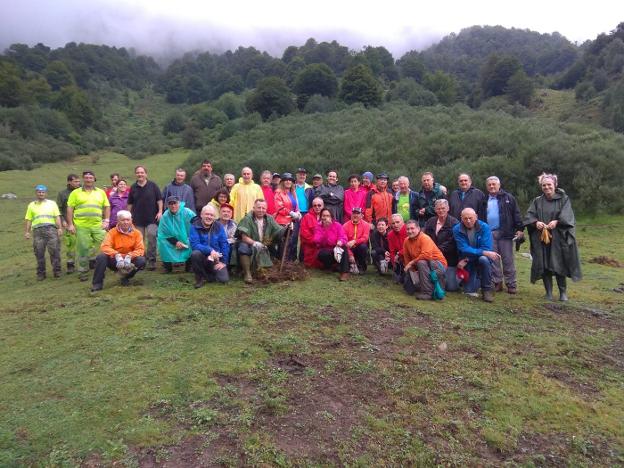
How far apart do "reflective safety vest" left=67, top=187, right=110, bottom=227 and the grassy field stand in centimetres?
175

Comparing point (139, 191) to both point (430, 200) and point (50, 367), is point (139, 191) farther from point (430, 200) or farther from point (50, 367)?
point (430, 200)

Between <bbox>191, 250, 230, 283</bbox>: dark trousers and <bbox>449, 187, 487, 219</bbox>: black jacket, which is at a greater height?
<bbox>449, 187, 487, 219</bbox>: black jacket

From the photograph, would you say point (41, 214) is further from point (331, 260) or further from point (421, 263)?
point (421, 263)

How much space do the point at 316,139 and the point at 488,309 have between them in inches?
985

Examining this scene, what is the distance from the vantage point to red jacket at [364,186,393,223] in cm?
927

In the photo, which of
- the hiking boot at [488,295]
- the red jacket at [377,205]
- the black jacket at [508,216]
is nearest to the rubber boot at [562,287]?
the black jacket at [508,216]

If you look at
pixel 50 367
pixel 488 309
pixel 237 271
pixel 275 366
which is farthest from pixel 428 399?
pixel 237 271

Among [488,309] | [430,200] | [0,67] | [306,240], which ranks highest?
[0,67]

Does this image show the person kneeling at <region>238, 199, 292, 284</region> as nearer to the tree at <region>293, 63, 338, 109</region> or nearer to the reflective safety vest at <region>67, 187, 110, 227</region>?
the reflective safety vest at <region>67, 187, 110, 227</region>

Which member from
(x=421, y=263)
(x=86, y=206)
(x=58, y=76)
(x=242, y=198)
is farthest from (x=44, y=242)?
(x=58, y=76)

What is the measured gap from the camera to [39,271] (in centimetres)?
920

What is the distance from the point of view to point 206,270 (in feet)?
25.2

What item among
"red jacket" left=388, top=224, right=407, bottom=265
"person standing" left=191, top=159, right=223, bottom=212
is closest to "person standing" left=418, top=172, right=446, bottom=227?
"red jacket" left=388, top=224, right=407, bottom=265

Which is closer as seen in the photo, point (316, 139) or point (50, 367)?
point (50, 367)
